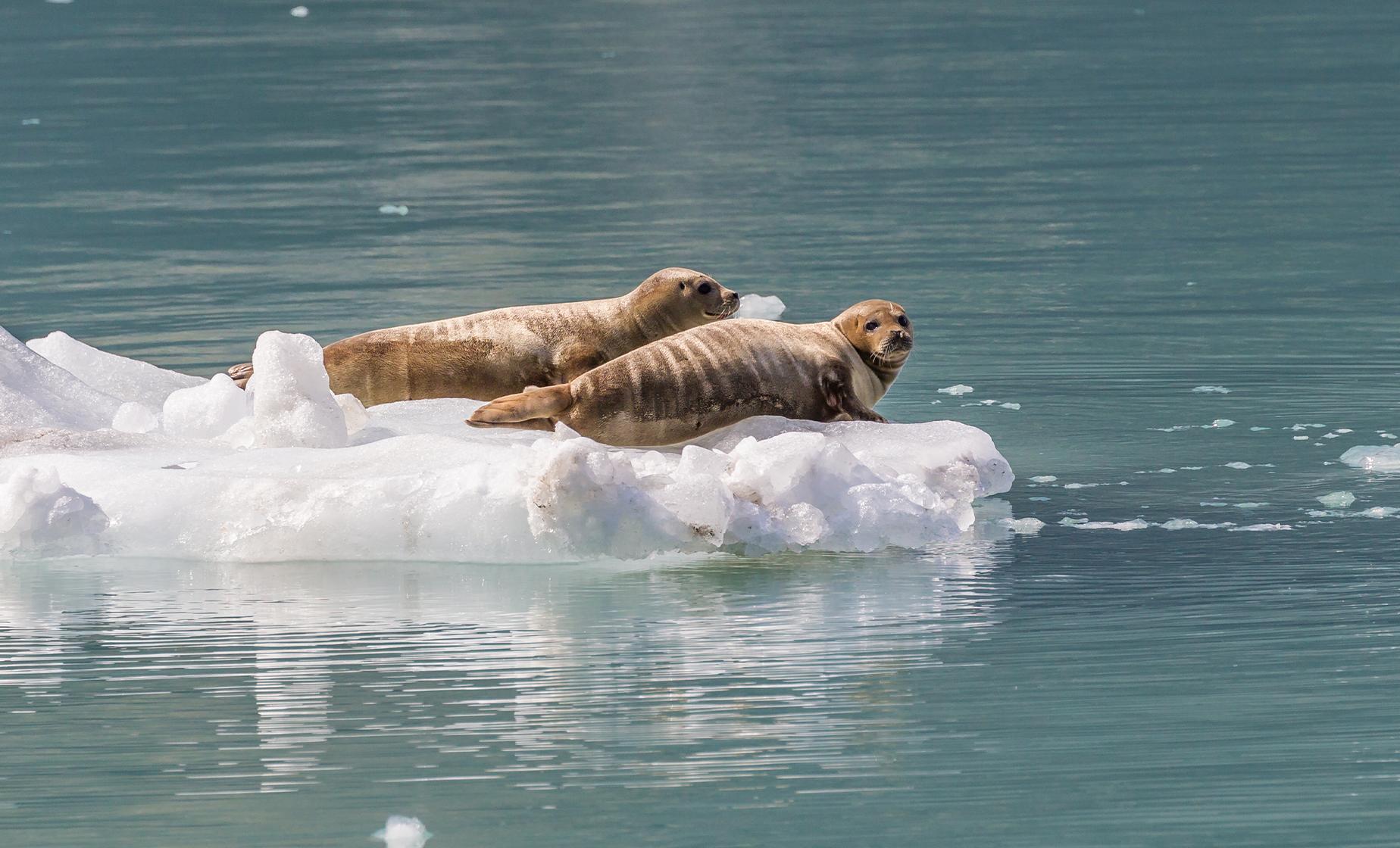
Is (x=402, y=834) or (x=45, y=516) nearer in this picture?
(x=402, y=834)

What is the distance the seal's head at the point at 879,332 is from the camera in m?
7.02

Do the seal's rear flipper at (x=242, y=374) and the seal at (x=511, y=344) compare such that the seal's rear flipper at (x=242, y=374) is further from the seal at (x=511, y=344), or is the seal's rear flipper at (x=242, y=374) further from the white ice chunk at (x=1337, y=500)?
the white ice chunk at (x=1337, y=500)

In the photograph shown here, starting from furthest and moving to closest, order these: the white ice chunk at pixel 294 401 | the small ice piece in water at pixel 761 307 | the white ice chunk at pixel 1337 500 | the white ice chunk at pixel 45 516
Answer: the small ice piece in water at pixel 761 307, the white ice chunk at pixel 294 401, the white ice chunk at pixel 1337 500, the white ice chunk at pixel 45 516

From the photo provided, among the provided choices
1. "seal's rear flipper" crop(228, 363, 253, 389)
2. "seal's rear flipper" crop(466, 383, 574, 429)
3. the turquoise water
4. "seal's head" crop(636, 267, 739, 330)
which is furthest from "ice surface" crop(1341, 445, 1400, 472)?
"seal's rear flipper" crop(228, 363, 253, 389)

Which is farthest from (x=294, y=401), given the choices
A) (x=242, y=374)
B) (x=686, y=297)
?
(x=686, y=297)

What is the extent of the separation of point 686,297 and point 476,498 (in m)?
1.94

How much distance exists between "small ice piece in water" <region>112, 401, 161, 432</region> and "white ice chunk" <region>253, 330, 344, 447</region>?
39 centimetres

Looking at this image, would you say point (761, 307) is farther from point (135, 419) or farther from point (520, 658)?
point (520, 658)

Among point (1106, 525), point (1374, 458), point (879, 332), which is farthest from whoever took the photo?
point (879, 332)

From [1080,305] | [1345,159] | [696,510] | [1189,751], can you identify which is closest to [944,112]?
[1345,159]

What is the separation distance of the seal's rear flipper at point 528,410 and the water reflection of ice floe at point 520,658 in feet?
3.03

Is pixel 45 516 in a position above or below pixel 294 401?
below

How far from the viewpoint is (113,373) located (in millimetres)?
7426

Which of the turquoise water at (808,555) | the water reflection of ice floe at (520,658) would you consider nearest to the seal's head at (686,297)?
the turquoise water at (808,555)
